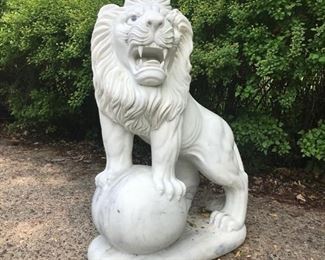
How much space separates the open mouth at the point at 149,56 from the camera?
7.57ft

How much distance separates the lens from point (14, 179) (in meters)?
4.11

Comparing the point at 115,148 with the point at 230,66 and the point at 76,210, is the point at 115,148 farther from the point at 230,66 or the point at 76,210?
the point at 230,66

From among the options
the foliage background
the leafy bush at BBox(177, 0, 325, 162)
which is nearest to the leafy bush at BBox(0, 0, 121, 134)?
the foliage background

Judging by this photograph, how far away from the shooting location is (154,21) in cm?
229

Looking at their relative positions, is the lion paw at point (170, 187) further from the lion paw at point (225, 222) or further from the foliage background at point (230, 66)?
the foliage background at point (230, 66)

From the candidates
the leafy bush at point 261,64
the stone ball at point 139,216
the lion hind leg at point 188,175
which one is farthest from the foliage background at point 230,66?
the stone ball at point 139,216

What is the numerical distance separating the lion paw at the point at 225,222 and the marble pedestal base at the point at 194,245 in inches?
1.0

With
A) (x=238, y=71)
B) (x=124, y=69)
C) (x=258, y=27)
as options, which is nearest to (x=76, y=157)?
(x=238, y=71)

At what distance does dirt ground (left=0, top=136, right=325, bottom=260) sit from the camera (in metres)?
2.91

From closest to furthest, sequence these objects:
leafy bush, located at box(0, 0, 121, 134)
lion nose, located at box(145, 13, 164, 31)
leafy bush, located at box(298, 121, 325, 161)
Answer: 1. lion nose, located at box(145, 13, 164, 31)
2. leafy bush, located at box(298, 121, 325, 161)
3. leafy bush, located at box(0, 0, 121, 134)

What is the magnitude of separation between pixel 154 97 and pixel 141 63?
0.19 metres

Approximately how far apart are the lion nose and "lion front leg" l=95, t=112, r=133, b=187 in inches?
22.5

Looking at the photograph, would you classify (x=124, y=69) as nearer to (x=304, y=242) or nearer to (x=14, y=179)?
(x=304, y=242)

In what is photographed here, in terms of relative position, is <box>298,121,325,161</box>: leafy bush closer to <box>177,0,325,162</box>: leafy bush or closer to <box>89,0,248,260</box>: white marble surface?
<box>177,0,325,162</box>: leafy bush
